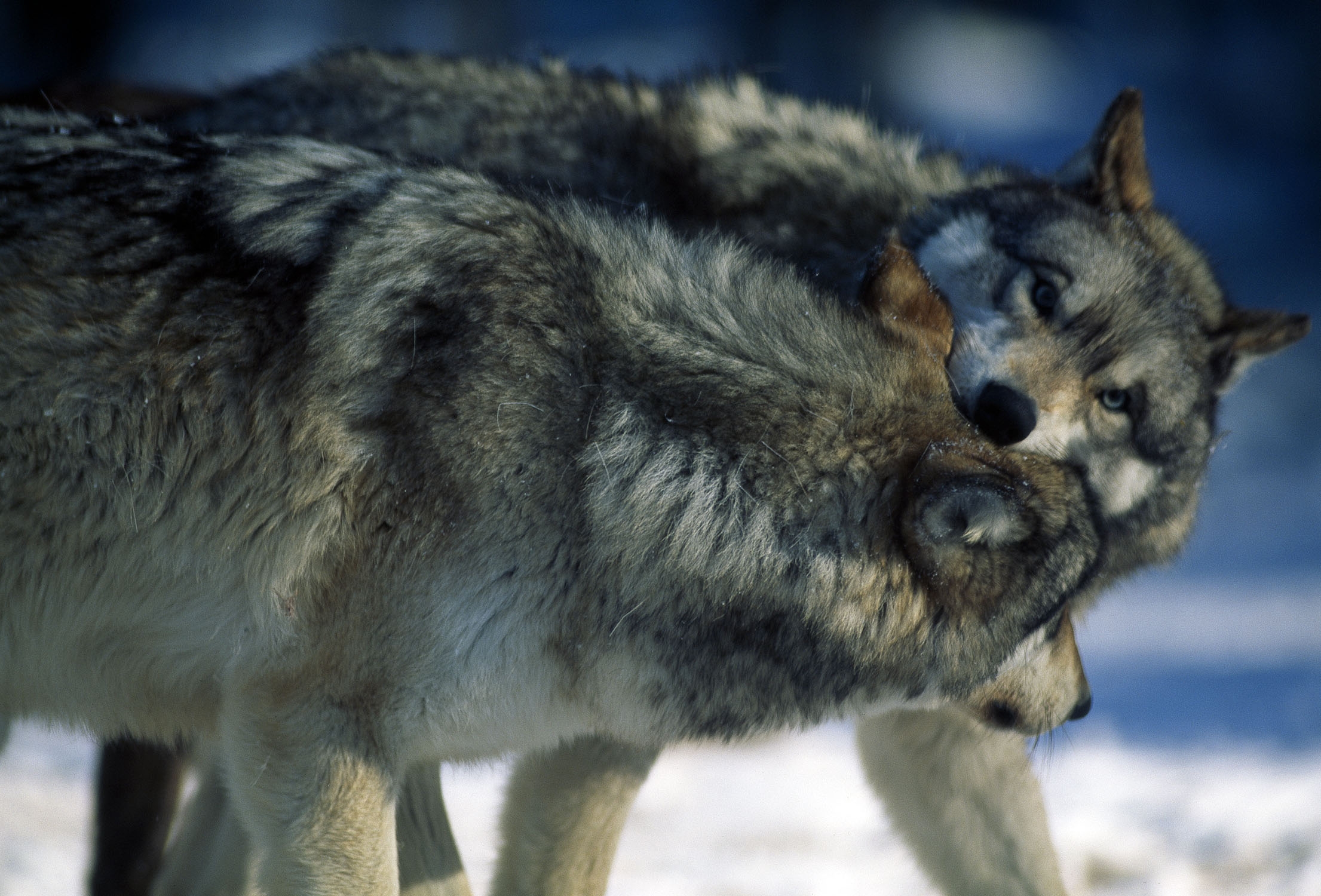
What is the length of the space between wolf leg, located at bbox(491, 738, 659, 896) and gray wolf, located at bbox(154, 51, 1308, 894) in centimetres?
79

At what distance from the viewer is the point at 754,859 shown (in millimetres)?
4512

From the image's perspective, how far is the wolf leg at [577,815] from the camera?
3199mm

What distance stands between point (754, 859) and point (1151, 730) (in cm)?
255

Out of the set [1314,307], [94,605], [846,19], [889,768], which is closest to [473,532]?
[94,605]

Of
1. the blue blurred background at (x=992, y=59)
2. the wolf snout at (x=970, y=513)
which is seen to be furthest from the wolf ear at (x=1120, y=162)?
the blue blurred background at (x=992, y=59)

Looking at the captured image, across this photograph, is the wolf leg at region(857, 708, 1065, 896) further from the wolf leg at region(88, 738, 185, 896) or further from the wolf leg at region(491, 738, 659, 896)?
the wolf leg at region(88, 738, 185, 896)

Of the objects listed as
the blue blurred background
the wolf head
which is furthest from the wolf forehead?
the blue blurred background

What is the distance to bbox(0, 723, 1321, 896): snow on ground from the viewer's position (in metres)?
4.13

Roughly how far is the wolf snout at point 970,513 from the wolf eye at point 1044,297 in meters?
1.20

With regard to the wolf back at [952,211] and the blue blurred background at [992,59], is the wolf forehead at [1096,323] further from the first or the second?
the blue blurred background at [992,59]

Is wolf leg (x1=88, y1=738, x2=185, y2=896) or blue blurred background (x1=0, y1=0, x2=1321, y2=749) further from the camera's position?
blue blurred background (x1=0, y1=0, x2=1321, y2=749)

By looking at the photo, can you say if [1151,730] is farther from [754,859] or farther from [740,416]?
[740,416]

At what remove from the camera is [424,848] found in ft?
9.49

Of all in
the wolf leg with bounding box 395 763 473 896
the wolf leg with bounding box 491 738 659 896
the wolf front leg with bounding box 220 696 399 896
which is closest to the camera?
the wolf front leg with bounding box 220 696 399 896
